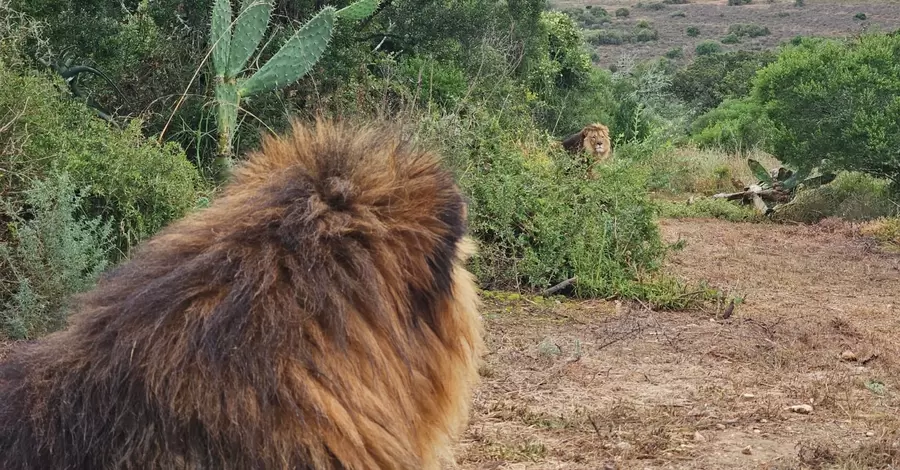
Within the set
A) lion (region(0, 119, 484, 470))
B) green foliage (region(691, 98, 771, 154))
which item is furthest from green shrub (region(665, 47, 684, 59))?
lion (region(0, 119, 484, 470))

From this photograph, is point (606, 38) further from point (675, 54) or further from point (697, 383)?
point (697, 383)

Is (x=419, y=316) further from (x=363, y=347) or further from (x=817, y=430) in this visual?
(x=817, y=430)

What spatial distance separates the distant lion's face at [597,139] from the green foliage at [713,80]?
17622 millimetres

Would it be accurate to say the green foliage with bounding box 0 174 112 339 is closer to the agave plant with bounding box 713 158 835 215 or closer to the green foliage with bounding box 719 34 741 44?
the agave plant with bounding box 713 158 835 215

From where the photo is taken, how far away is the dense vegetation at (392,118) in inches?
214

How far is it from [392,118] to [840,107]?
845cm

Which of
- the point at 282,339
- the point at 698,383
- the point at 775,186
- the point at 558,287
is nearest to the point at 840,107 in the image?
the point at 775,186

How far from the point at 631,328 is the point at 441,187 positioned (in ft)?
13.5

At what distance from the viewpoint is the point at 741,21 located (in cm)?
5162

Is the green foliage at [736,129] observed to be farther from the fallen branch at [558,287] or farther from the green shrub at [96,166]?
the green shrub at [96,166]

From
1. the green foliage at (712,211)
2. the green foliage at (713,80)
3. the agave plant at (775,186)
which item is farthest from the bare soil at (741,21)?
the green foliage at (712,211)

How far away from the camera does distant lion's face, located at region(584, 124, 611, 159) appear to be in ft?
40.7

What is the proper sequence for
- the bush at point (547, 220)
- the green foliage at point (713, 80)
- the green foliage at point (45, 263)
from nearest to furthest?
the green foliage at point (45, 263) → the bush at point (547, 220) → the green foliage at point (713, 80)

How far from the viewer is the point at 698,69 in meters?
34.6
